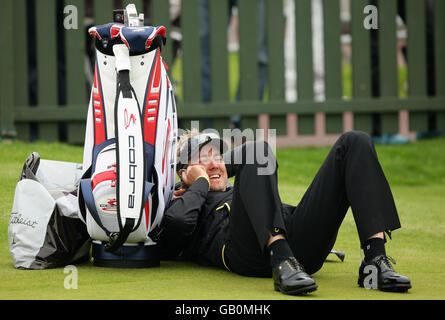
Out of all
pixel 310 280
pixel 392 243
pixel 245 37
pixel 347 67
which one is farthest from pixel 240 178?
pixel 347 67

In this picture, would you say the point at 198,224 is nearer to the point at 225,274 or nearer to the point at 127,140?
the point at 225,274

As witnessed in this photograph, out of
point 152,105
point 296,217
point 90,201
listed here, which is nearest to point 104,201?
point 90,201

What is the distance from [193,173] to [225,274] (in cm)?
49

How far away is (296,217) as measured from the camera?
280 cm

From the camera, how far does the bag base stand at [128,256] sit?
10.1 feet

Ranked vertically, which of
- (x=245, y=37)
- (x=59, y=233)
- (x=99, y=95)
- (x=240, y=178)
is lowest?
(x=59, y=233)

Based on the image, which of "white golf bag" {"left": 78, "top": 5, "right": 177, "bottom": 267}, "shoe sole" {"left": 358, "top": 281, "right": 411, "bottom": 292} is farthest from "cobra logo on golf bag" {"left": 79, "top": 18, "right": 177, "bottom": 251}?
"shoe sole" {"left": 358, "top": 281, "right": 411, "bottom": 292}

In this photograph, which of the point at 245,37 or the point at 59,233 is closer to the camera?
the point at 59,233

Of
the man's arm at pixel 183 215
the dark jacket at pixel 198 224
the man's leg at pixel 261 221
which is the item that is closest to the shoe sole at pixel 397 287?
the man's leg at pixel 261 221

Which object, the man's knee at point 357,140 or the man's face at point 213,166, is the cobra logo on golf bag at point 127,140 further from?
the man's knee at point 357,140

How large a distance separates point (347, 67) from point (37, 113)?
11785 mm
